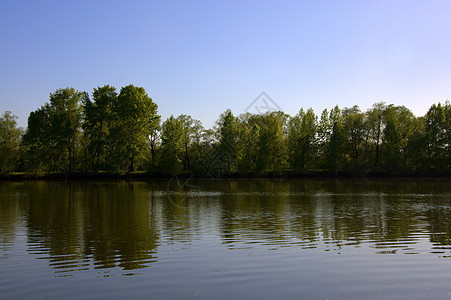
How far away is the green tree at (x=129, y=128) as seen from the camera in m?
70.6

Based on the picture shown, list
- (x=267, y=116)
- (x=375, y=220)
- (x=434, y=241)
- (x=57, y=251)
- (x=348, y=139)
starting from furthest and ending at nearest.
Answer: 1. (x=267, y=116)
2. (x=348, y=139)
3. (x=375, y=220)
4. (x=434, y=241)
5. (x=57, y=251)

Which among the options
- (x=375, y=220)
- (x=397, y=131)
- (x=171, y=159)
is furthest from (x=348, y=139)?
(x=375, y=220)

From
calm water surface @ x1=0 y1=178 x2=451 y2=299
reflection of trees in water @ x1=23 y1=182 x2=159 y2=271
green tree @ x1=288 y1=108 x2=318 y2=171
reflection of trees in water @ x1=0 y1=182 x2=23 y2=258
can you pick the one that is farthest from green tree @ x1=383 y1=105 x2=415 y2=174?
reflection of trees in water @ x1=0 y1=182 x2=23 y2=258

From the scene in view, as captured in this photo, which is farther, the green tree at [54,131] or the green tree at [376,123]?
the green tree at [376,123]

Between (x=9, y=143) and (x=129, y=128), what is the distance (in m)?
27.9

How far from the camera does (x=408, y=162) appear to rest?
74.1m

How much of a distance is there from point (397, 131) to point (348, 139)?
10467mm

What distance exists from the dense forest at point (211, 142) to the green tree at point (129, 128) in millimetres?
195

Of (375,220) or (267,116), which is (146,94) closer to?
(267,116)

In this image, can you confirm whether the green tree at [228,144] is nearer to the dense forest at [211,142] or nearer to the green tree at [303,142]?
the dense forest at [211,142]

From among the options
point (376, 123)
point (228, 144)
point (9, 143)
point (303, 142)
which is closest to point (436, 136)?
point (376, 123)

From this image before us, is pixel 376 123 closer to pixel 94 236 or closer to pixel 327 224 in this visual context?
pixel 327 224

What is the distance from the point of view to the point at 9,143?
77.4 m

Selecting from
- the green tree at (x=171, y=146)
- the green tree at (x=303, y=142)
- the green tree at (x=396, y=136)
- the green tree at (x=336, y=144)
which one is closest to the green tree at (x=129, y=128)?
the green tree at (x=171, y=146)
